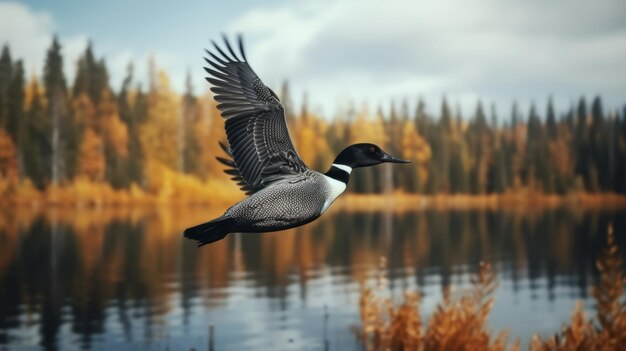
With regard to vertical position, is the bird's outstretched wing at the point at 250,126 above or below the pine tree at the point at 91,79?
below

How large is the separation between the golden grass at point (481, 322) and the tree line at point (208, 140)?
264 feet

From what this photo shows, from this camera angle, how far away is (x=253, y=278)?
201 ft

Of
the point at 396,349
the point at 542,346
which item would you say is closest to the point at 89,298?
the point at 396,349

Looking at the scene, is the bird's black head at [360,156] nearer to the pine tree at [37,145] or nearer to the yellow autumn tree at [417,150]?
the pine tree at [37,145]

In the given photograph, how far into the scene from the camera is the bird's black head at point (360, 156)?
2977mm

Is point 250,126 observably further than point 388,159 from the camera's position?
Yes

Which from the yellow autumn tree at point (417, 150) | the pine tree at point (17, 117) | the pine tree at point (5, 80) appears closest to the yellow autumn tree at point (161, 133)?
the pine tree at point (17, 117)

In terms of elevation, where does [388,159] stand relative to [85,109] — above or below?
below

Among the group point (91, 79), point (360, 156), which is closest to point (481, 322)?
point (360, 156)

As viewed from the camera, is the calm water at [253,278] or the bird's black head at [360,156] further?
the calm water at [253,278]

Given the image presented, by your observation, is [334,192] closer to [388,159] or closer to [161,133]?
[388,159]

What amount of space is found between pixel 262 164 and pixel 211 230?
62 centimetres

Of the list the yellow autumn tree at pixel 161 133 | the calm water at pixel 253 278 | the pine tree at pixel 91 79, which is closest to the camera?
the calm water at pixel 253 278

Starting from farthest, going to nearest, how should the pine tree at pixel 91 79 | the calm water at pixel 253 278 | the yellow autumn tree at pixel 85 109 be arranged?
the pine tree at pixel 91 79 < the yellow autumn tree at pixel 85 109 < the calm water at pixel 253 278
